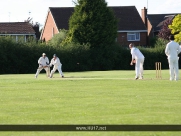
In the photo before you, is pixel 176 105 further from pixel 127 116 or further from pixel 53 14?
pixel 53 14

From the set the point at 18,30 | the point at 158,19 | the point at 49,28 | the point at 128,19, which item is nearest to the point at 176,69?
the point at 18,30

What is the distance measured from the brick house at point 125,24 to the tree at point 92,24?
67.6 feet

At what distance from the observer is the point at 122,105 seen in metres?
18.9

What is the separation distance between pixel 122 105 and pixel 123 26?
7579cm

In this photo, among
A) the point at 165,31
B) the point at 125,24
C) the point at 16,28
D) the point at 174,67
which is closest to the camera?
the point at 174,67

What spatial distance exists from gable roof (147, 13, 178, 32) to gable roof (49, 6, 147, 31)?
7.38 metres

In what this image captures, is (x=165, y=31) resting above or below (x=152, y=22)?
below

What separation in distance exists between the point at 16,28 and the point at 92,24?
24076mm

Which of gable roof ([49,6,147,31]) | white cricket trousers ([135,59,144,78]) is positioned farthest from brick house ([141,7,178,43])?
white cricket trousers ([135,59,144,78])

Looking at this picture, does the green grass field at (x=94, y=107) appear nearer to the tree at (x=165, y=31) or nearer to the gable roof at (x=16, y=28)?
the gable roof at (x=16, y=28)

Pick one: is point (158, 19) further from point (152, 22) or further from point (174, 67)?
point (174, 67)

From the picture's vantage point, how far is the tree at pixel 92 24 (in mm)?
70188

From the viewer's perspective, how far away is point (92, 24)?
70375 millimetres

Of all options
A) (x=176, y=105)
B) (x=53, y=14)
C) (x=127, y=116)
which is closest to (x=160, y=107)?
(x=176, y=105)
